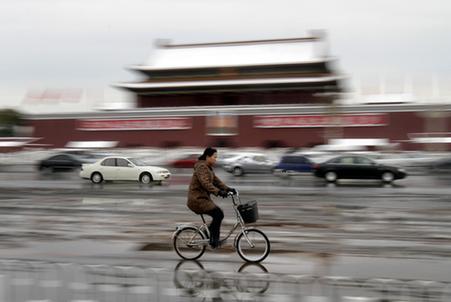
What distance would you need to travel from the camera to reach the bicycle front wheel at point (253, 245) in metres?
8.04

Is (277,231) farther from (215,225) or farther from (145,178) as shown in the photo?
(145,178)

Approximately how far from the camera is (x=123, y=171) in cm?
2508

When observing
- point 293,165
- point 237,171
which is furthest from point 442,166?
point 237,171

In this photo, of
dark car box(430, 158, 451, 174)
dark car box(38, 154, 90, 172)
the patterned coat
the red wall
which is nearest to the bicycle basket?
the patterned coat

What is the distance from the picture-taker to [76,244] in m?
9.86

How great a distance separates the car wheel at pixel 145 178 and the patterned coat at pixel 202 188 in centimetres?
1674

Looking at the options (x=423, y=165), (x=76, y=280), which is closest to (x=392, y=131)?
(x=423, y=165)

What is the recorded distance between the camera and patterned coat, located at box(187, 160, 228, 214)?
7902 millimetres

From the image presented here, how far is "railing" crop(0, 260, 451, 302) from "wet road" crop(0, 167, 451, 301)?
0.14m

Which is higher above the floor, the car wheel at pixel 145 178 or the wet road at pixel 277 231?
the car wheel at pixel 145 178

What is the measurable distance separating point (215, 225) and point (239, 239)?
405 mm

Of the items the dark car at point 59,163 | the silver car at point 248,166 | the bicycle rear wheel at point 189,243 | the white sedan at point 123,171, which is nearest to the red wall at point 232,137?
the dark car at point 59,163

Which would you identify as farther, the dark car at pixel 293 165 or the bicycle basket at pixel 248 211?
the dark car at pixel 293 165

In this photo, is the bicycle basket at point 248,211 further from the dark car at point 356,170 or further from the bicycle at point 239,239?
the dark car at point 356,170
